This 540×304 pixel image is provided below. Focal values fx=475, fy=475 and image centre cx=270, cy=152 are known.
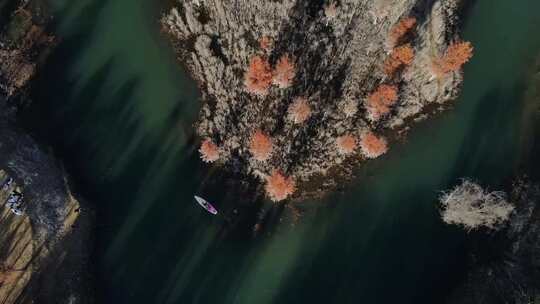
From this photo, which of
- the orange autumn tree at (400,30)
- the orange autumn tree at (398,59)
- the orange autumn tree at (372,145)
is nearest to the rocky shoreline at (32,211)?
the orange autumn tree at (372,145)

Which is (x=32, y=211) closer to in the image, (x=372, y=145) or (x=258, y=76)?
(x=258, y=76)

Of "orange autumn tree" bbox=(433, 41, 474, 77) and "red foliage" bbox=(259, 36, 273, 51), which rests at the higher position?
"orange autumn tree" bbox=(433, 41, 474, 77)

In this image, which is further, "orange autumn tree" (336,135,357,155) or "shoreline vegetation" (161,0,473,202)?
"orange autumn tree" (336,135,357,155)

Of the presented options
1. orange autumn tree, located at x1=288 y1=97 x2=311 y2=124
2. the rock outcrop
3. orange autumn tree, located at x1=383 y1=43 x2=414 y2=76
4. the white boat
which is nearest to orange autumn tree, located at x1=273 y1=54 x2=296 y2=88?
orange autumn tree, located at x1=288 y1=97 x2=311 y2=124

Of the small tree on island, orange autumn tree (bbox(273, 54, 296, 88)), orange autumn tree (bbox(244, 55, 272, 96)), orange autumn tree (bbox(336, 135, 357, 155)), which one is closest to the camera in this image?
the small tree on island

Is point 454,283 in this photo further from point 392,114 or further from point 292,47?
point 292,47

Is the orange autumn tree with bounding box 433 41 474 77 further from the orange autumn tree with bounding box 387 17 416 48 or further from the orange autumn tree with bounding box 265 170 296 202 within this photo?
the orange autumn tree with bounding box 265 170 296 202

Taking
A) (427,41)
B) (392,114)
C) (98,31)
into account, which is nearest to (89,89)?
(98,31)
